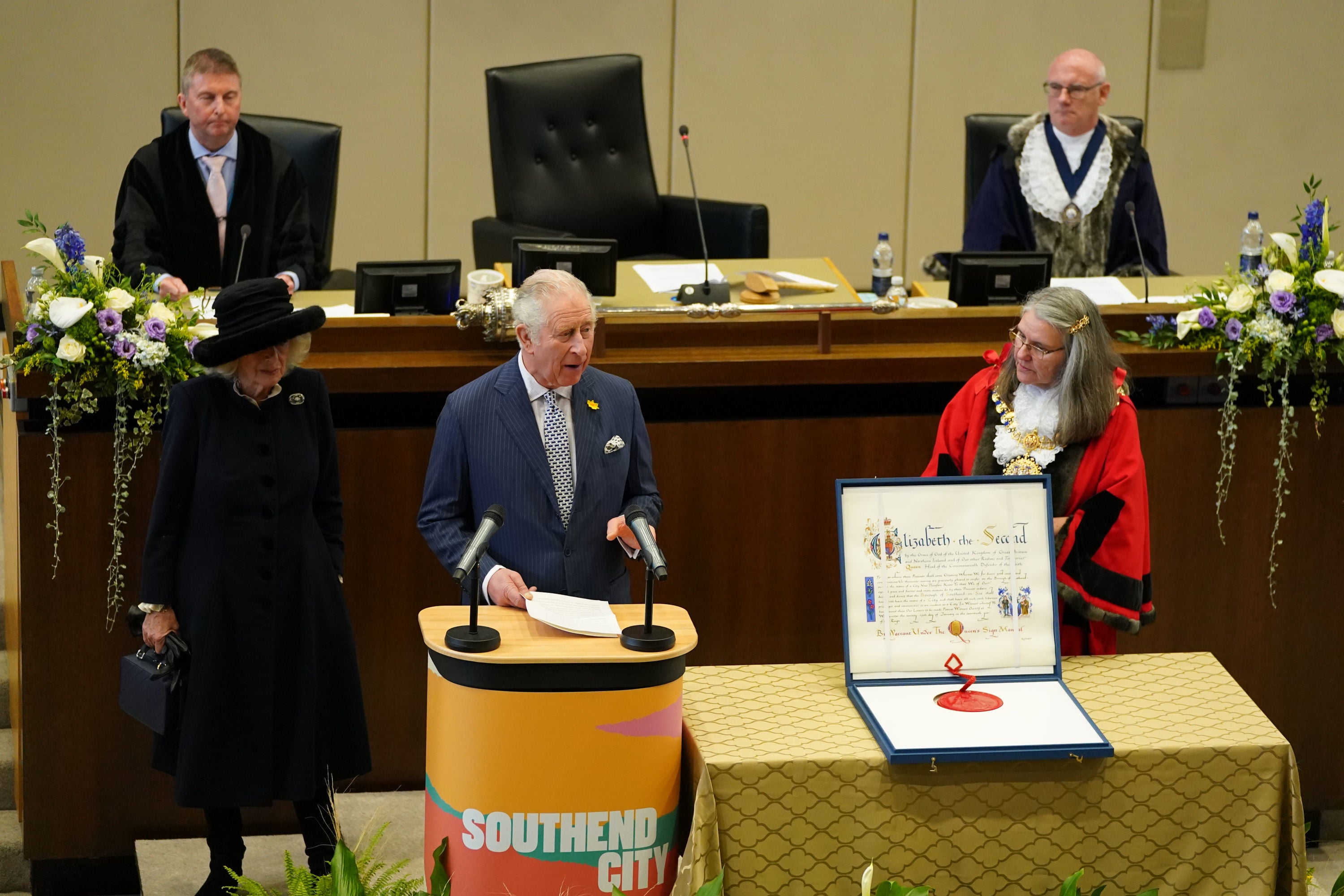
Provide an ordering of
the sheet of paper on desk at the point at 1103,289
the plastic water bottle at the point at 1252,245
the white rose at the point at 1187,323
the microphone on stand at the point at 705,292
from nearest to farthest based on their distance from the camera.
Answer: the white rose at the point at 1187,323 → the plastic water bottle at the point at 1252,245 → the sheet of paper on desk at the point at 1103,289 → the microphone on stand at the point at 705,292

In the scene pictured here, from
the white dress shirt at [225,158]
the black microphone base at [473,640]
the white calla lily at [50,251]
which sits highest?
the white dress shirt at [225,158]

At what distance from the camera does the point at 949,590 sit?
2.86 metres

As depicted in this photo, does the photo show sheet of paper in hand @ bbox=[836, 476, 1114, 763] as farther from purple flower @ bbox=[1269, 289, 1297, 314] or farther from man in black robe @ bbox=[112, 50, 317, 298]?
man in black robe @ bbox=[112, 50, 317, 298]

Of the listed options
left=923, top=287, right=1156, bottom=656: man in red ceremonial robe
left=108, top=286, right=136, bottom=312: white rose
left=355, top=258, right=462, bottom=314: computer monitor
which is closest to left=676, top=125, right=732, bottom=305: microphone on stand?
left=355, top=258, right=462, bottom=314: computer monitor

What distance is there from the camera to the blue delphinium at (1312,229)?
374cm

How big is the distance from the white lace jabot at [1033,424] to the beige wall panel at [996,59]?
4.60m

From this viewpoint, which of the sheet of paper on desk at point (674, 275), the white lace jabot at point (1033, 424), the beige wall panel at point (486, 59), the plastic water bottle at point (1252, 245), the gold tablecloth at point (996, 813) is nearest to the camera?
the gold tablecloth at point (996, 813)

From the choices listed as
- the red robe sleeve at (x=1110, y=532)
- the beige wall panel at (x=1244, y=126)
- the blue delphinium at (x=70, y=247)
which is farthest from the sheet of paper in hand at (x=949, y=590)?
the beige wall panel at (x=1244, y=126)

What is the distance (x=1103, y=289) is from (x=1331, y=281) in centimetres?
99

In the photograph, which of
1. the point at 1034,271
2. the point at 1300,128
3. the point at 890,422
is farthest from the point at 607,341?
the point at 1300,128

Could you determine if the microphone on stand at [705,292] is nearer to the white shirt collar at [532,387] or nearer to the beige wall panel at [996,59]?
the white shirt collar at [532,387]

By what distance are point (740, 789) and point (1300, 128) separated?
647cm

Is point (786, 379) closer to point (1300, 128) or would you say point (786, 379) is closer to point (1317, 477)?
point (1317, 477)

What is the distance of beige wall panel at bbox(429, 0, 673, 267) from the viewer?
718 cm
